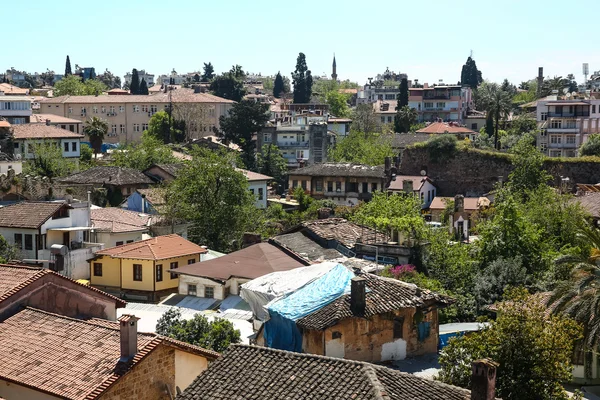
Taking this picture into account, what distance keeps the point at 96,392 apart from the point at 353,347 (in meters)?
9.56

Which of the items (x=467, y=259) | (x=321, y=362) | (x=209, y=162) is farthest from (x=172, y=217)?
(x=321, y=362)

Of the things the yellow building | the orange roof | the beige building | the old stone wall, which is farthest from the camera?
the beige building

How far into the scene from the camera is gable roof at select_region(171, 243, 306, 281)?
35.1 meters

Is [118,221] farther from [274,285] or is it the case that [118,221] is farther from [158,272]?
[274,285]

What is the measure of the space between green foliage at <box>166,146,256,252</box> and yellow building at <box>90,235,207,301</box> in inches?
350

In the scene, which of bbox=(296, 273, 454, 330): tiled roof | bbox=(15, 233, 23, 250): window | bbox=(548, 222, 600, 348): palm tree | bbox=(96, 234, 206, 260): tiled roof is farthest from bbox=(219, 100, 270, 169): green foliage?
bbox=(548, 222, 600, 348): palm tree

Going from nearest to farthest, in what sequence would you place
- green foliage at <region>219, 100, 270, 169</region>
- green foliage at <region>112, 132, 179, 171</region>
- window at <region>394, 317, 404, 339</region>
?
window at <region>394, 317, 404, 339</region>
green foliage at <region>112, 132, 179, 171</region>
green foliage at <region>219, 100, 270, 169</region>

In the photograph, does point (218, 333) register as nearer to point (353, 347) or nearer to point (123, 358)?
point (353, 347)

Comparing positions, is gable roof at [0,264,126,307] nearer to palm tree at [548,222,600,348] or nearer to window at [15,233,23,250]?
palm tree at [548,222,600,348]

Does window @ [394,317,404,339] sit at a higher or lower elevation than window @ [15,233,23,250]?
lower

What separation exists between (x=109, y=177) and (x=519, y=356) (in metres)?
43.0

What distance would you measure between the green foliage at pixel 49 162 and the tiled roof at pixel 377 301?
129 feet

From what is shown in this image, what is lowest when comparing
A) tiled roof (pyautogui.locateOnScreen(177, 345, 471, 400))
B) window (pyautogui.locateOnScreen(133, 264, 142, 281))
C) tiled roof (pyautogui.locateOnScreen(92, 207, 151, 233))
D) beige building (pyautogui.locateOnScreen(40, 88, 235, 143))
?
window (pyautogui.locateOnScreen(133, 264, 142, 281))

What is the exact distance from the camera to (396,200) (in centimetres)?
4922
